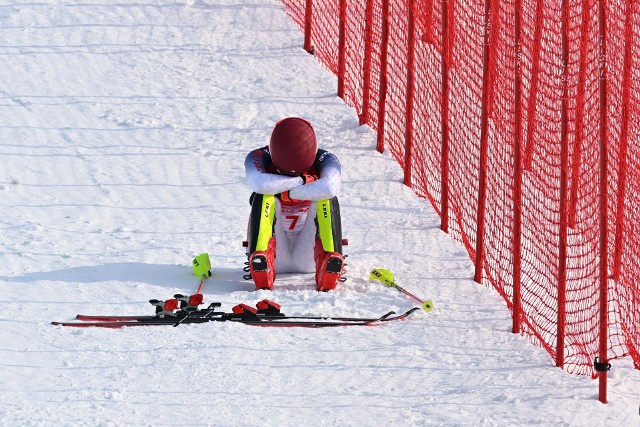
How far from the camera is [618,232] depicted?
909 centimetres

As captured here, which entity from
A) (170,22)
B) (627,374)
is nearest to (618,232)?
(627,374)

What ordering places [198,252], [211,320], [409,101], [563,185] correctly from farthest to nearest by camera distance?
[409,101], [198,252], [211,320], [563,185]

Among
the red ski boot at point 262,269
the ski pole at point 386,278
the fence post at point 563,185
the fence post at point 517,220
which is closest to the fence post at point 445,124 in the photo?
the ski pole at point 386,278

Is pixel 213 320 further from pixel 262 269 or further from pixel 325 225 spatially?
pixel 325 225

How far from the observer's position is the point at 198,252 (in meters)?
9.34

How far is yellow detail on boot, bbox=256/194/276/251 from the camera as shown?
867 cm

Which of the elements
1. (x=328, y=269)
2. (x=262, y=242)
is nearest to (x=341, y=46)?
(x=262, y=242)

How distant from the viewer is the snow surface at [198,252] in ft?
23.6

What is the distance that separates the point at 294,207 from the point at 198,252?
84 cm

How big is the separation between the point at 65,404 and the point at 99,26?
260 inches

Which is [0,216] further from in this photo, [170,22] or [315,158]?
[170,22]

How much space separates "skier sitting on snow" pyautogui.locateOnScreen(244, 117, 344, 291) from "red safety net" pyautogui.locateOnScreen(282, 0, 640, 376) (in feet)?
3.20

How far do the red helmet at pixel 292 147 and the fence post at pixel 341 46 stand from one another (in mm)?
2981

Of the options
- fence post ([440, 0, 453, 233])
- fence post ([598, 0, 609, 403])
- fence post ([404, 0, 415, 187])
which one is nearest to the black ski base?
fence post ([598, 0, 609, 403])
